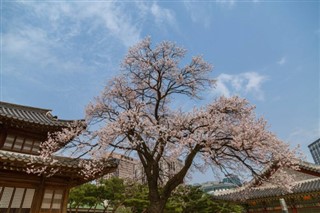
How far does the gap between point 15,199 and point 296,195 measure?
1785 cm

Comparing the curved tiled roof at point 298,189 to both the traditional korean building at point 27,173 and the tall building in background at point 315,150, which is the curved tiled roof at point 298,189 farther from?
the tall building in background at point 315,150

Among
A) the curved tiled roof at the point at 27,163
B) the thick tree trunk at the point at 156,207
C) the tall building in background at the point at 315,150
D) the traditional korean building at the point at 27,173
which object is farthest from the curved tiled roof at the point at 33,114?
the tall building in background at the point at 315,150

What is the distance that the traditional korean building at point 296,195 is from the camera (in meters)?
16.1

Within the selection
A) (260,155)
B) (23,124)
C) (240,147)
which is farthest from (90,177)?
(260,155)

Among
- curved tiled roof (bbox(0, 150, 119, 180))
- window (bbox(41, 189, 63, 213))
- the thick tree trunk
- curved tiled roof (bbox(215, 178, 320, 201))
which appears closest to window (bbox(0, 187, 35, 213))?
window (bbox(41, 189, 63, 213))

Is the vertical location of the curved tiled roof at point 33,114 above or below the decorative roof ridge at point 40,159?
above

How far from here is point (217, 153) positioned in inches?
394

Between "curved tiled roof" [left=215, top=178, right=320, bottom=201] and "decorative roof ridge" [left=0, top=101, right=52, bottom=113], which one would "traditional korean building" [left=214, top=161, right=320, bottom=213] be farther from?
"decorative roof ridge" [left=0, top=101, right=52, bottom=113]

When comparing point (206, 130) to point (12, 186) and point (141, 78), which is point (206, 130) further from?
point (12, 186)

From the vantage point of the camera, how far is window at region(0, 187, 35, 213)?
884 centimetres

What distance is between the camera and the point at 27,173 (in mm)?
9477

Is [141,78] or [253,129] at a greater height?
[141,78]

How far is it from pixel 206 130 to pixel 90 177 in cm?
580

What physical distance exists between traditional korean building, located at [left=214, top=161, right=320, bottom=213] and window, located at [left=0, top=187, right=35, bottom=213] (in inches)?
460
